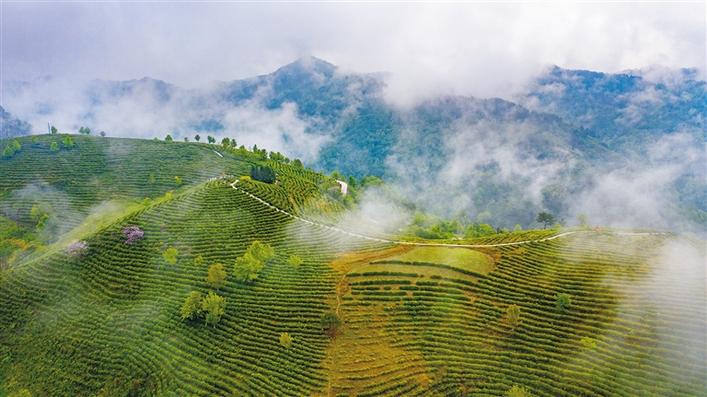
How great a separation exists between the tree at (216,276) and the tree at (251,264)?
2.08 meters

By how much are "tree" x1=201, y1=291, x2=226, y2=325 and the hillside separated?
1232 mm

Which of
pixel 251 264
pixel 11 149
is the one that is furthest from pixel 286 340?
pixel 11 149

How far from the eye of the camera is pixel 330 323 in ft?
179

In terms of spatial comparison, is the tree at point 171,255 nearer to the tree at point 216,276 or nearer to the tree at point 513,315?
the tree at point 216,276

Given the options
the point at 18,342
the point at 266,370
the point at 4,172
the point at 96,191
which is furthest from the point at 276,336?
Result: the point at 4,172

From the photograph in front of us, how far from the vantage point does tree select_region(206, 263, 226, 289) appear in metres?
63.8

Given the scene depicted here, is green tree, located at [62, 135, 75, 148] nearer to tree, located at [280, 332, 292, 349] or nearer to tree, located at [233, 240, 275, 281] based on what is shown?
tree, located at [233, 240, 275, 281]

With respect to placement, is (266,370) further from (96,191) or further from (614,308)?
(96,191)

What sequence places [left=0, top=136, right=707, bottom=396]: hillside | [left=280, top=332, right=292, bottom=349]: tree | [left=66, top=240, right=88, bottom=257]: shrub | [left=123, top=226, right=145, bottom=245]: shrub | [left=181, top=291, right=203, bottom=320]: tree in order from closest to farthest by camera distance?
[left=0, top=136, right=707, bottom=396]: hillside < [left=280, top=332, right=292, bottom=349]: tree < [left=181, top=291, right=203, bottom=320]: tree < [left=66, top=240, right=88, bottom=257]: shrub < [left=123, top=226, right=145, bottom=245]: shrub

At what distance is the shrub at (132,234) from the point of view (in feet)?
251

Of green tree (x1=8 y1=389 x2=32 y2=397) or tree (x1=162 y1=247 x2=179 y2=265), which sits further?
tree (x1=162 y1=247 x2=179 y2=265)

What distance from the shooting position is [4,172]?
122 metres

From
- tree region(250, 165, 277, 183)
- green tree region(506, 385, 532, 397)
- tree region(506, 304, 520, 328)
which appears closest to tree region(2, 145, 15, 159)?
tree region(250, 165, 277, 183)

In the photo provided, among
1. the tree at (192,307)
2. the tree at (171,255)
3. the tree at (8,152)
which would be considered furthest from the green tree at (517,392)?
the tree at (8,152)
